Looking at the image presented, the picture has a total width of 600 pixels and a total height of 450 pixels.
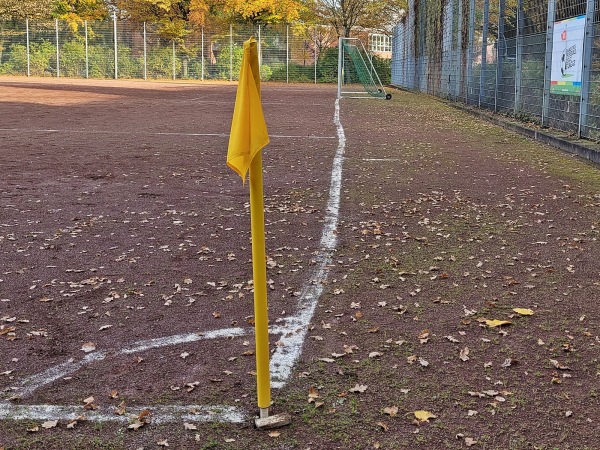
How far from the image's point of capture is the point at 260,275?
3154 millimetres

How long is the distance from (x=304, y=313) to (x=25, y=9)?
56565 millimetres

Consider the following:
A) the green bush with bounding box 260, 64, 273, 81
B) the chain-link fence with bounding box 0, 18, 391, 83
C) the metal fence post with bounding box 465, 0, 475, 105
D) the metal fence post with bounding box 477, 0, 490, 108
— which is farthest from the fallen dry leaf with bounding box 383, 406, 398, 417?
the green bush with bounding box 260, 64, 273, 81

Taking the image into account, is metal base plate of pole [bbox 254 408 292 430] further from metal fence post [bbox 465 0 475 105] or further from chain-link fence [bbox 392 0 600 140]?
metal fence post [bbox 465 0 475 105]

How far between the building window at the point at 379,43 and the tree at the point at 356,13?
2.07 meters

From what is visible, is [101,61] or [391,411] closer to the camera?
[391,411]

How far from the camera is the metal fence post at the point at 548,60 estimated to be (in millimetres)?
14508

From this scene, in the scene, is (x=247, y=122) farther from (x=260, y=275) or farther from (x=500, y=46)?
(x=500, y=46)

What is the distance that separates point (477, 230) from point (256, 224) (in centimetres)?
418

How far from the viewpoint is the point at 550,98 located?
1490 centimetres

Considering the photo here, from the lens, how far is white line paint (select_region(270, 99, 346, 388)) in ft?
12.6

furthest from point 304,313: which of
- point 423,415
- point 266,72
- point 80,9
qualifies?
point 80,9

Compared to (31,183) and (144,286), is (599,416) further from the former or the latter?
(31,183)

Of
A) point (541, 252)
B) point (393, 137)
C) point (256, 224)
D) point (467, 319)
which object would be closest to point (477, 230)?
point (541, 252)

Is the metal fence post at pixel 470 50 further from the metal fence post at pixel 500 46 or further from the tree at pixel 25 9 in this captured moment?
the tree at pixel 25 9
